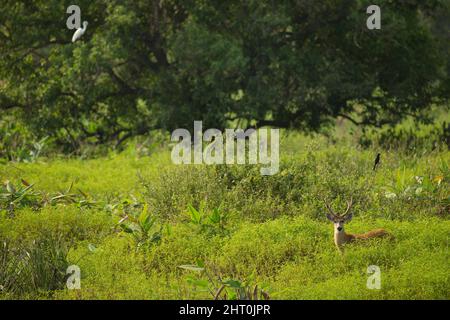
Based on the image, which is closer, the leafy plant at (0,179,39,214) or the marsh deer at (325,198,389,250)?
the marsh deer at (325,198,389,250)

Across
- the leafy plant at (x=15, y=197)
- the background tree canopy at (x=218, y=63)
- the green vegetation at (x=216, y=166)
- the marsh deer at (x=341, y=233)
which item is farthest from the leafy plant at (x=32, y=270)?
the background tree canopy at (x=218, y=63)

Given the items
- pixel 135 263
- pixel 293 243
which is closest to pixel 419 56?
pixel 293 243

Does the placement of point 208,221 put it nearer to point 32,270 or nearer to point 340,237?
point 340,237

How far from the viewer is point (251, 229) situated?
28.3ft

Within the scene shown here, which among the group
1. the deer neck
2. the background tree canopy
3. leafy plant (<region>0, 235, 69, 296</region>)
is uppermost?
the background tree canopy

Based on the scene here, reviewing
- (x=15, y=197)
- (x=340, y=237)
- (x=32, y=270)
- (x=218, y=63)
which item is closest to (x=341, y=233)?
(x=340, y=237)

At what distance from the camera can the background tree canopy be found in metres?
14.0

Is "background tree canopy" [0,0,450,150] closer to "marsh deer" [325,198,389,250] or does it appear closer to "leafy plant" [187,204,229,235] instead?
"leafy plant" [187,204,229,235]

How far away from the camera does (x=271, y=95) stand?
14055 mm

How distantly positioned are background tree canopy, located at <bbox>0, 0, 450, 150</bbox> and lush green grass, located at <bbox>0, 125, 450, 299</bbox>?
272 cm

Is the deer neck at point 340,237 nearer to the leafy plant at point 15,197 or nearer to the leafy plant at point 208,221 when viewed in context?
the leafy plant at point 208,221

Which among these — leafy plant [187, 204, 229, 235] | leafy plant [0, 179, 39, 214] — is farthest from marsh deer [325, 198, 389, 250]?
leafy plant [0, 179, 39, 214]

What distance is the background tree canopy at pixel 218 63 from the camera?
552 inches

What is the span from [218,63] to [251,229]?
5453 mm
